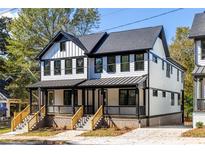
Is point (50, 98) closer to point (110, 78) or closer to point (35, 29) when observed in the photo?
point (110, 78)

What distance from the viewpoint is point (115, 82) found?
651 inches

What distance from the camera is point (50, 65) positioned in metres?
19.2

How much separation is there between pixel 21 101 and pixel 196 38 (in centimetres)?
1013

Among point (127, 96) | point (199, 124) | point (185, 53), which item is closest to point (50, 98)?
point (127, 96)

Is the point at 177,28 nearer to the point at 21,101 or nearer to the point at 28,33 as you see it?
the point at 28,33

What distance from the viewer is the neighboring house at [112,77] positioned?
1669 centimetres

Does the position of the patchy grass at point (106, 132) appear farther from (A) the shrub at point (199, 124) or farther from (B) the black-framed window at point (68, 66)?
(B) the black-framed window at point (68, 66)

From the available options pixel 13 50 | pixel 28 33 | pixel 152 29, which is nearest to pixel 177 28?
→ pixel 152 29

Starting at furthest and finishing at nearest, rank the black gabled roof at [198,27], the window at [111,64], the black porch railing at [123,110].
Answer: the window at [111,64], the black porch railing at [123,110], the black gabled roof at [198,27]

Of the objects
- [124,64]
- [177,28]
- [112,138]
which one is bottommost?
[112,138]

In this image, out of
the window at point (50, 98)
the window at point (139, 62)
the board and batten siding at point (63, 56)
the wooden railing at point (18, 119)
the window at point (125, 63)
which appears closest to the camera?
the window at point (139, 62)

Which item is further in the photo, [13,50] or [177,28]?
[13,50]

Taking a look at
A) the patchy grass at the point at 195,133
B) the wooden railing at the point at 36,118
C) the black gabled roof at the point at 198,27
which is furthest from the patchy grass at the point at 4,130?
the black gabled roof at the point at 198,27

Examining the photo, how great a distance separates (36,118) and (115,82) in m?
3.90
